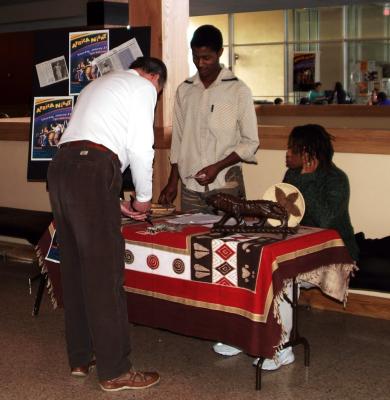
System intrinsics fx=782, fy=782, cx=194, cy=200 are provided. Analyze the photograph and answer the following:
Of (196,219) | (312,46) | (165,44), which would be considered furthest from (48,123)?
(312,46)

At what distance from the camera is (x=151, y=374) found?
11.6 ft

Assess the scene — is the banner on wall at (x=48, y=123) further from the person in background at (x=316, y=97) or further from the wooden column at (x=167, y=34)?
the person in background at (x=316, y=97)

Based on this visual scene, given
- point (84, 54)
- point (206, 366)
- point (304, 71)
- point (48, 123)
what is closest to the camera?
point (206, 366)

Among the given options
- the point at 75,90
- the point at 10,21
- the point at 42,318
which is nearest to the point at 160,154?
the point at 75,90

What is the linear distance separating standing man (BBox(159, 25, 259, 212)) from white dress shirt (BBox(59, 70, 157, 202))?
27.5 inches

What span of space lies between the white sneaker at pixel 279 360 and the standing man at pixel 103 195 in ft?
1.96

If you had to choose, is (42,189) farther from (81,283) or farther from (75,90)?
(81,283)

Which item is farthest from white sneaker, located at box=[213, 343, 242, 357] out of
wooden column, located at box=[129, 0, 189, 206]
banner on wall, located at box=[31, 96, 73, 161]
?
banner on wall, located at box=[31, 96, 73, 161]

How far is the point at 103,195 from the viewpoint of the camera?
3203 mm

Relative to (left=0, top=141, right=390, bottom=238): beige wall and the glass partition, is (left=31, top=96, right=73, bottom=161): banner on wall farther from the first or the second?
the glass partition

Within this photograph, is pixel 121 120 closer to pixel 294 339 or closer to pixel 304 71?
pixel 294 339

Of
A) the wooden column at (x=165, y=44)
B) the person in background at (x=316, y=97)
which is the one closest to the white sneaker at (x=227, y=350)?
the wooden column at (x=165, y=44)

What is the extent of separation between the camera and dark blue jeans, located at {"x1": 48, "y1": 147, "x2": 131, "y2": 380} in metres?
3.21

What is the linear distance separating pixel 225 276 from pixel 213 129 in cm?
103
